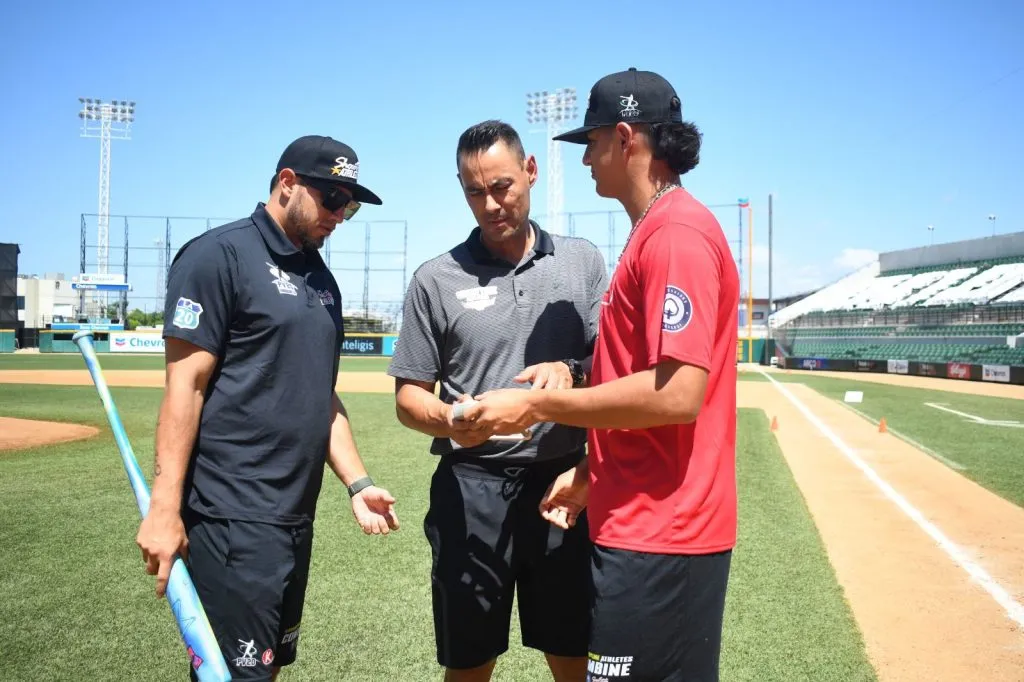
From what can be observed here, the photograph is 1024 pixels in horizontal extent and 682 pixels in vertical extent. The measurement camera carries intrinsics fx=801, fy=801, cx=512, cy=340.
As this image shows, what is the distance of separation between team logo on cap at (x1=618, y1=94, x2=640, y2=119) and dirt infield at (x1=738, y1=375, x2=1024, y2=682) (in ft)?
11.3

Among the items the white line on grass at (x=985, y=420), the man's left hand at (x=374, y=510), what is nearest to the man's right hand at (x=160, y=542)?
the man's left hand at (x=374, y=510)

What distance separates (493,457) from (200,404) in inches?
40.5

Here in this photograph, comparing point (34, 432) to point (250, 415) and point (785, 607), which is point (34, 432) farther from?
point (250, 415)

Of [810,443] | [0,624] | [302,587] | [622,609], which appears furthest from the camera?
Answer: [810,443]

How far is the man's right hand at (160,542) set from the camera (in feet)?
7.93

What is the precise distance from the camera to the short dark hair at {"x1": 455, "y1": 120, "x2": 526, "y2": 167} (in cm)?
289

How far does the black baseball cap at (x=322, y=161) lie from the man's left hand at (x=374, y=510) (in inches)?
45.6

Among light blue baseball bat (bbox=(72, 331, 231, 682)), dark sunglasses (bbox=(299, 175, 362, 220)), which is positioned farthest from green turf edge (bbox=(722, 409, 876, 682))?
dark sunglasses (bbox=(299, 175, 362, 220))

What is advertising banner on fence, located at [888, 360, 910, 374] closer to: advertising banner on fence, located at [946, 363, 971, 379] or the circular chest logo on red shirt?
advertising banner on fence, located at [946, 363, 971, 379]

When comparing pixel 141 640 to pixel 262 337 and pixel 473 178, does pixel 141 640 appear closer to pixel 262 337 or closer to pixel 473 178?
pixel 262 337

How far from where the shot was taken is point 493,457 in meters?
2.95

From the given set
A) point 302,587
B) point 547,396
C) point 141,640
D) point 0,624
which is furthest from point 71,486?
point 547,396

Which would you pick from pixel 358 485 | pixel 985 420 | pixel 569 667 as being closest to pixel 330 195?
pixel 358 485

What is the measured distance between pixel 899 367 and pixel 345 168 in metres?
40.7
